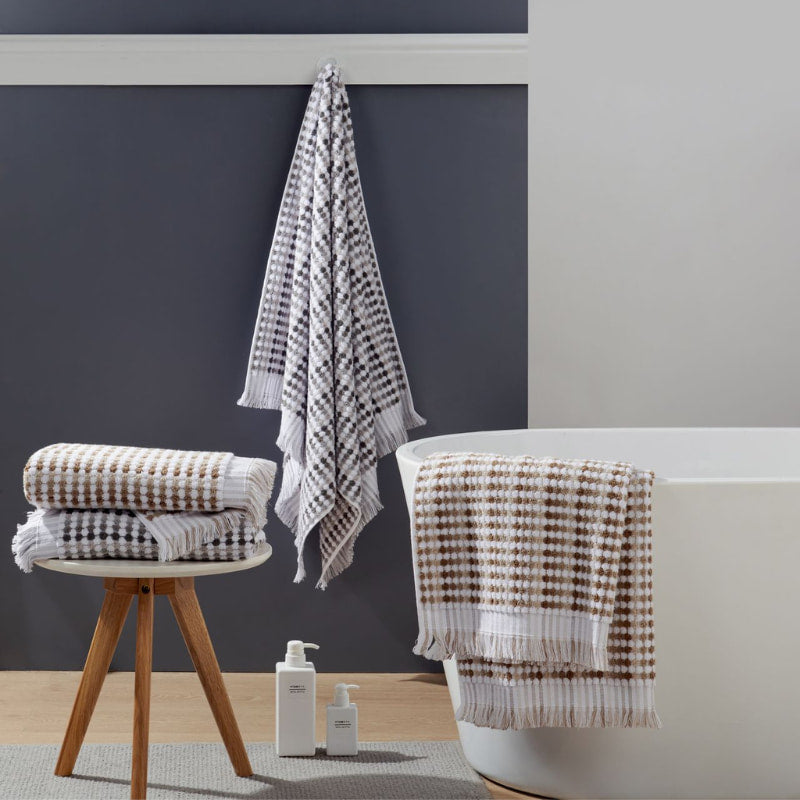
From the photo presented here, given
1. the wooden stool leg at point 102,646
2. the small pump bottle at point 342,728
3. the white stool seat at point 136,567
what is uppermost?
the white stool seat at point 136,567

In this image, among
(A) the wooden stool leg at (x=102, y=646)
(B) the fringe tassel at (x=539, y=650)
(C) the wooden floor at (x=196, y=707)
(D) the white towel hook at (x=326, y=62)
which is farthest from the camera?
(D) the white towel hook at (x=326, y=62)

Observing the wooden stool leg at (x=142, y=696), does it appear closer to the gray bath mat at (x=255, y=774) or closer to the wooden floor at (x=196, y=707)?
the gray bath mat at (x=255, y=774)

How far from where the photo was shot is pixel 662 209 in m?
2.40

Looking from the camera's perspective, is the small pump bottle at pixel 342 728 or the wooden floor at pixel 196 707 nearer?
the small pump bottle at pixel 342 728

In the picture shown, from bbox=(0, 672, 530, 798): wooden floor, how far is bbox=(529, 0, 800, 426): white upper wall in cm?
77

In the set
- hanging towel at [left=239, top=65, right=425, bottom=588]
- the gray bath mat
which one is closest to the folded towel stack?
the gray bath mat

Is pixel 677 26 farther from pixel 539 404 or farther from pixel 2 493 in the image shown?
pixel 2 493

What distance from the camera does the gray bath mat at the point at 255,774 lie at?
64.4 inches

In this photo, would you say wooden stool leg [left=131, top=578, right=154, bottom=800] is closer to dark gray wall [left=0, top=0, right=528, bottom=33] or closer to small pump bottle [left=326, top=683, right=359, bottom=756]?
small pump bottle [left=326, top=683, right=359, bottom=756]

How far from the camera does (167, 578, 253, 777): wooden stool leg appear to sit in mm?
1588

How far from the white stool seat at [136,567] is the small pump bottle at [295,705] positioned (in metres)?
0.36

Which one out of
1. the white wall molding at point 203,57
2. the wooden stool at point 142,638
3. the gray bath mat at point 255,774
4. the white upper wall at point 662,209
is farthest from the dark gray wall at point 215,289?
the wooden stool at point 142,638

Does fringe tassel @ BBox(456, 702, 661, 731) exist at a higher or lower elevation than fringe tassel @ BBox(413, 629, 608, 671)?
lower

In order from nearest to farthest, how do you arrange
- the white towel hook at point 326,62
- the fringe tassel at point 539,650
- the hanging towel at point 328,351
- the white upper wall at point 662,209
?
1. the fringe tassel at point 539,650
2. the hanging towel at point 328,351
3. the white towel hook at point 326,62
4. the white upper wall at point 662,209
